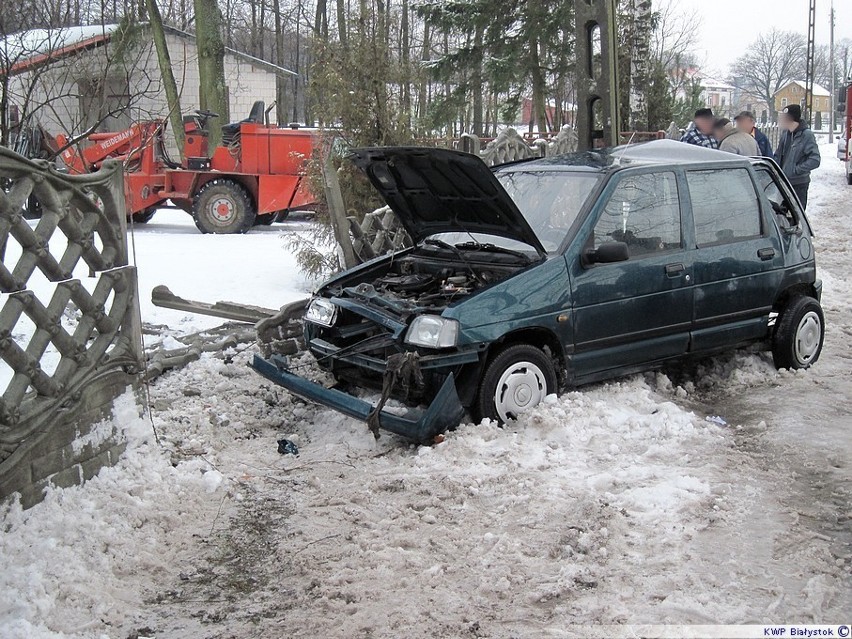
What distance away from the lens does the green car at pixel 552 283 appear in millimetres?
5387

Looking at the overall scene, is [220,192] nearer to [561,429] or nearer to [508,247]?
[508,247]

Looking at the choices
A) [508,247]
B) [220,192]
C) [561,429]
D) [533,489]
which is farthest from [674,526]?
[220,192]

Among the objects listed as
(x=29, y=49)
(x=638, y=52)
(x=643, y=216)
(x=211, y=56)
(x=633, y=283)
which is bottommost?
(x=633, y=283)

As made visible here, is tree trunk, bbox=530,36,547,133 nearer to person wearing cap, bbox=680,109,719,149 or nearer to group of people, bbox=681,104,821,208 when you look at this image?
group of people, bbox=681,104,821,208

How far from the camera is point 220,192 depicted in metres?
15.7

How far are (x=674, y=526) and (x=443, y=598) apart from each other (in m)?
1.27

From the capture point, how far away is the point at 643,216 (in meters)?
6.22

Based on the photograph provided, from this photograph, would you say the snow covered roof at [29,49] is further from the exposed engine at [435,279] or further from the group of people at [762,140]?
the group of people at [762,140]

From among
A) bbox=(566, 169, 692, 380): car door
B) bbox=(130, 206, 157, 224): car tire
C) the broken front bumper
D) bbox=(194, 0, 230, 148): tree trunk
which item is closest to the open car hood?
bbox=(566, 169, 692, 380): car door

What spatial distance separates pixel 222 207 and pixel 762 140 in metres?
9.08

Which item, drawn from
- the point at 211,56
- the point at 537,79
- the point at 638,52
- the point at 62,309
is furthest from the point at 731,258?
the point at 537,79

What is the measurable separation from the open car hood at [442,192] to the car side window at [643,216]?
0.61 metres

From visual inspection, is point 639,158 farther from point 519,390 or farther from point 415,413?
point 415,413

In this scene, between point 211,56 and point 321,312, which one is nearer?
point 321,312
